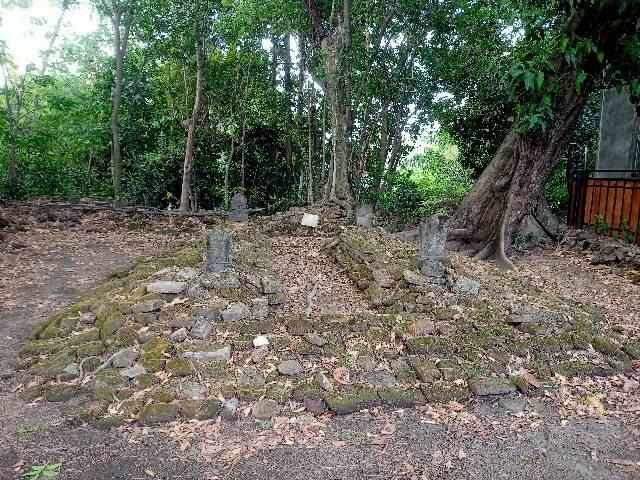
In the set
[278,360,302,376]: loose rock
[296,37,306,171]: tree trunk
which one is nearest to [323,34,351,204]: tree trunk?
[296,37,306,171]: tree trunk

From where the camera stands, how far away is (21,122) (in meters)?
14.8

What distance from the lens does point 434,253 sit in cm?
550

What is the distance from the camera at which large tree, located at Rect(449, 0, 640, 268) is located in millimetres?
6227

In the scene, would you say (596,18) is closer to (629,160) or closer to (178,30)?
(629,160)

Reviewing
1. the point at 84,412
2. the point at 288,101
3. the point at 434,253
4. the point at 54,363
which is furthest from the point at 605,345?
the point at 288,101

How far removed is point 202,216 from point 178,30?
180 inches

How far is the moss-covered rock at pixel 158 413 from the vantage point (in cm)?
340

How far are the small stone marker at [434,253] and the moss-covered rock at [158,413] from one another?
9.98 feet

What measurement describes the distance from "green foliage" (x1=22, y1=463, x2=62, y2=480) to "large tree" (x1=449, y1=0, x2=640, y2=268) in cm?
629

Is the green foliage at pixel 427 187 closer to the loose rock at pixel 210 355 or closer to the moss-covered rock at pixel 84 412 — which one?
the loose rock at pixel 210 355

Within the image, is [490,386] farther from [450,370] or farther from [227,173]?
[227,173]

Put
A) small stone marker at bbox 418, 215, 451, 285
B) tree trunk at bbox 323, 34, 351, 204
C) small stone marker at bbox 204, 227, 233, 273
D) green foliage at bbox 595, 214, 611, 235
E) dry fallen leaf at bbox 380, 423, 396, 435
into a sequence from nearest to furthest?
dry fallen leaf at bbox 380, 423, 396, 435 < small stone marker at bbox 204, 227, 233, 273 < small stone marker at bbox 418, 215, 451, 285 < green foliage at bbox 595, 214, 611, 235 < tree trunk at bbox 323, 34, 351, 204

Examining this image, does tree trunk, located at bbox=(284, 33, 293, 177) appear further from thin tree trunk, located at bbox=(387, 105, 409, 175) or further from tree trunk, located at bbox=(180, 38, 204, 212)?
thin tree trunk, located at bbox=(387, 105, 409, 175)

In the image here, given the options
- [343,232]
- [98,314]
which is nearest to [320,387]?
[98,314]
